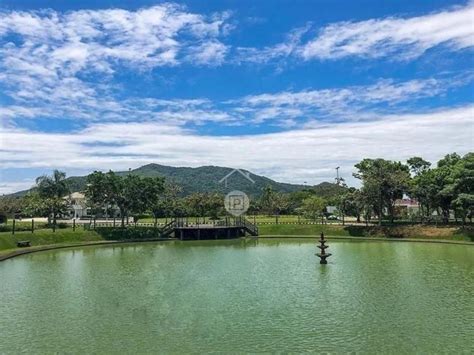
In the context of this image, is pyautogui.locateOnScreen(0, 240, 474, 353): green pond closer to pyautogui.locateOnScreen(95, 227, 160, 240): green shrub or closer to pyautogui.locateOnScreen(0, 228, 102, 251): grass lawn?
pyautogui.locateOnScreen(0, 228, 102, 251): grass lawn

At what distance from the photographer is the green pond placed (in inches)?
693

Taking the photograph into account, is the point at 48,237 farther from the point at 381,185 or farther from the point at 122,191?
the point at 381,185

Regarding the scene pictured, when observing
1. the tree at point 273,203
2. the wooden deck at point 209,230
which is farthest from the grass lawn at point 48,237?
the tree at point 273,203

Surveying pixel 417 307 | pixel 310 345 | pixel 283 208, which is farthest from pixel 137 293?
pixel 283 208

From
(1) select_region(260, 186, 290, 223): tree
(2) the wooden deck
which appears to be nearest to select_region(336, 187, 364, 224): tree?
(2) the wooden deck

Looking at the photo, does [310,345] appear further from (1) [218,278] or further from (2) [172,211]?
(2) [172,211]

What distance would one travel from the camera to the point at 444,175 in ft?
198

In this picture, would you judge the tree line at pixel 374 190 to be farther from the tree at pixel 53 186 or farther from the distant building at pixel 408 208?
the distant building at pixel 408 208
